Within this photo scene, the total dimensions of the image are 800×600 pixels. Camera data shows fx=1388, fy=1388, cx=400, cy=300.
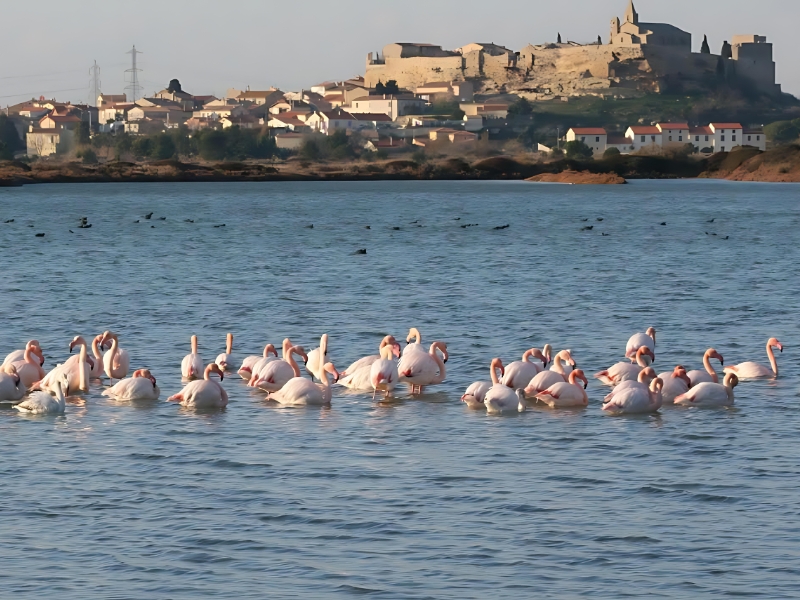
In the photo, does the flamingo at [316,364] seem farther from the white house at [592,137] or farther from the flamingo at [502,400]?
the white house at [592,137]

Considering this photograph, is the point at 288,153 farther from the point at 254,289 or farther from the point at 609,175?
the point at 254,289

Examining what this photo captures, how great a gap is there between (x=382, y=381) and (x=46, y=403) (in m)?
4.21

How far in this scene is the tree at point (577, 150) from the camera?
584 ft

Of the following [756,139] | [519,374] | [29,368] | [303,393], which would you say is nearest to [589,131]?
[756,139]

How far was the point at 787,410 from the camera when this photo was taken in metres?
17.6

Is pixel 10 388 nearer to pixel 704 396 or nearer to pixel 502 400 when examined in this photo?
pixel 502 400

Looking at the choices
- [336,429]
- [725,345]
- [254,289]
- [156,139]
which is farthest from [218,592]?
[156,139]

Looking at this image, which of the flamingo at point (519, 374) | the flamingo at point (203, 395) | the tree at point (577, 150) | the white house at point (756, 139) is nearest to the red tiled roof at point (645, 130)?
the tree at point (577, 150)

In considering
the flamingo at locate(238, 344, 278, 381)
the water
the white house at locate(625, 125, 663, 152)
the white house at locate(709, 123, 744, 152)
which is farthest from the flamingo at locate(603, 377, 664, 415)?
the white house at locate(709, 123, 744, 152)

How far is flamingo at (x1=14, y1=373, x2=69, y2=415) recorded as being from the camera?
55.1 feet

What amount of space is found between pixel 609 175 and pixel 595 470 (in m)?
144

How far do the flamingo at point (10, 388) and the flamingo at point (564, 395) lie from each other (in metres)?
6.60

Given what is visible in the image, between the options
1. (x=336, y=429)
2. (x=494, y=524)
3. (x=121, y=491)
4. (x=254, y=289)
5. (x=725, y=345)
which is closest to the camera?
(x=494, y=524)

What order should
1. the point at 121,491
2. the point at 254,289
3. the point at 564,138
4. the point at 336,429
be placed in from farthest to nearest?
the point at 564,138 → the point at 254,289 → the point at 336,429 → the point at 121,491
